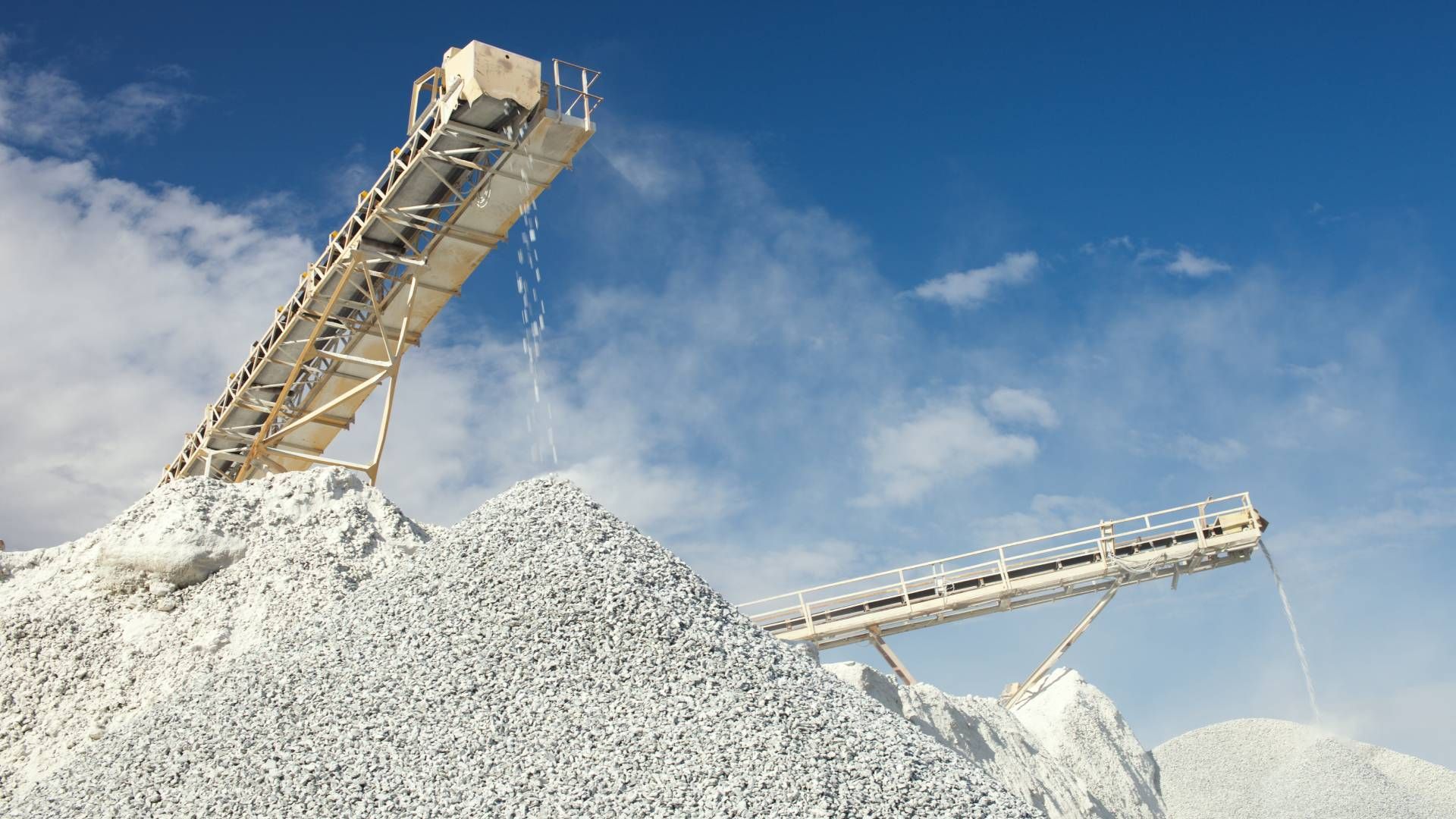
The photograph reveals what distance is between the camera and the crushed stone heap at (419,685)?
7.84 metres

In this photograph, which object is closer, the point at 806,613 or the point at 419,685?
the point at 419,685

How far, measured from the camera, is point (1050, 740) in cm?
1673

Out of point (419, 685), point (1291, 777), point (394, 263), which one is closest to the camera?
point (419, 685)

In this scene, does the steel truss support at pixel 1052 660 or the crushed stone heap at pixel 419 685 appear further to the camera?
the steel truss support at pixel 1052 660

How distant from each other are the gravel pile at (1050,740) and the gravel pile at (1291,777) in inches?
29.9

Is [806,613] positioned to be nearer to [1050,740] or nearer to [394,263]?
[1050,740]

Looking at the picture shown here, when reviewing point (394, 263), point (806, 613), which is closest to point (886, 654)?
point (806, 613)

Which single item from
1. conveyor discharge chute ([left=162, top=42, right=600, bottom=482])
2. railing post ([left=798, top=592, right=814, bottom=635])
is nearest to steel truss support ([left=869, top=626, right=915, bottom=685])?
railing post ([left=798, top=592, right=814, bottom=635])

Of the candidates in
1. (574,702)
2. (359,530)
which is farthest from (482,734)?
(359,530)

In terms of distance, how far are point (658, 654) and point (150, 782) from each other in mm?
3933

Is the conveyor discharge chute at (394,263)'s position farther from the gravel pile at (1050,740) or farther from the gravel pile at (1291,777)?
the gravel pile at (1291,777)

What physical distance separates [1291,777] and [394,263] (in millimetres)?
15814

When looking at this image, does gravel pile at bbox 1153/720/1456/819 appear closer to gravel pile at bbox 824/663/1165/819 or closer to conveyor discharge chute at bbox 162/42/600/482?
gravel pile at bbox 824/663/1165/819

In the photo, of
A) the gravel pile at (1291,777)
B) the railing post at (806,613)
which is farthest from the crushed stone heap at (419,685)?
the gravel pile at (1291,777)
